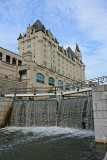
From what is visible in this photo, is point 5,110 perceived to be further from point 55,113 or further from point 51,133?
point 51,133

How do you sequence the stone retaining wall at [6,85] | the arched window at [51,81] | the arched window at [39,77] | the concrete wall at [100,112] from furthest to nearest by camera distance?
the arched window at [51,81]
the arched window at [39,77]
the stone retaining wall at [6,85]
the concrete wall at [100,112]

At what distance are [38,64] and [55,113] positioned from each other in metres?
41.8

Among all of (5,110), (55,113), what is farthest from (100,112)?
(5,110)

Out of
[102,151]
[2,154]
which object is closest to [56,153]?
[102,151]

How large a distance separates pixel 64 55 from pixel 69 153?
72.7m

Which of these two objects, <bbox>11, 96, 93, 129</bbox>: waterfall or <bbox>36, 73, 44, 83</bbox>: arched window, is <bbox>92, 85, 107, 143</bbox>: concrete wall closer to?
<bbox>11, 96, 93, 129</bbox>: waterfall

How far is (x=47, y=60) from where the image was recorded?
63.6 m

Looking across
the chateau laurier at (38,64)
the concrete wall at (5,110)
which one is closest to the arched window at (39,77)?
the chateau laurier at (38,64)

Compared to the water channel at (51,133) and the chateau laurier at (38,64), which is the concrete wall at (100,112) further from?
the chateau laurier at (38,64)

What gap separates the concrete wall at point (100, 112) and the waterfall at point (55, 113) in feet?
15.8

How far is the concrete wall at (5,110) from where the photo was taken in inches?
774

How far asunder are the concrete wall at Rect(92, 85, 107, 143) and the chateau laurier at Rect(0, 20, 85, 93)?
2126 cm

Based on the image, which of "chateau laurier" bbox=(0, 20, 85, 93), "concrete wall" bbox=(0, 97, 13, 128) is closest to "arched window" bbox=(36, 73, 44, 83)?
"chateau laurier" bbox=(0, 20, 85, 93)

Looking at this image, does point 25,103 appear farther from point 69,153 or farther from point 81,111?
point 69,153
